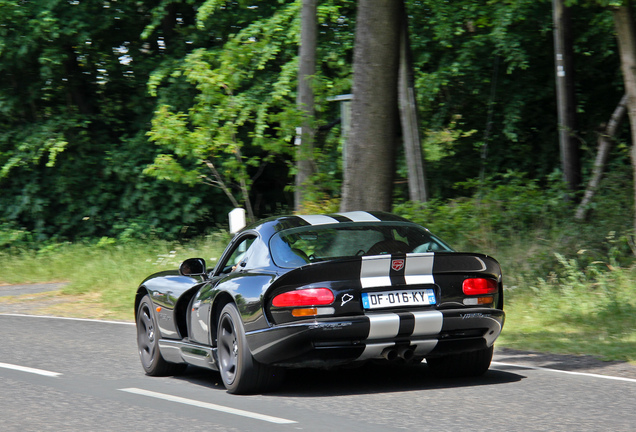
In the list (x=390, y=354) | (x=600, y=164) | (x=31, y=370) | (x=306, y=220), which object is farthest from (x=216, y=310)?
(x=600, y=164)

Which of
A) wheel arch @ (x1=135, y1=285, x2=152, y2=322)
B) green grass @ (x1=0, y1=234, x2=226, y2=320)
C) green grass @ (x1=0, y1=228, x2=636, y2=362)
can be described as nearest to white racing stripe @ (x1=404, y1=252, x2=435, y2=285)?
green grass @ (x1=0, y1=228, x2=636, y2=362)

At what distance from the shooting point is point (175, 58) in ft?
79.6

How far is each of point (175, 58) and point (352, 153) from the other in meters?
13.2

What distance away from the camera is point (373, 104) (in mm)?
12047

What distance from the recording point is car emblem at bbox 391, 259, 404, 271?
655 centimetres

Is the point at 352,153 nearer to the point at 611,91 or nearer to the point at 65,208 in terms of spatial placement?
the point at 611,91

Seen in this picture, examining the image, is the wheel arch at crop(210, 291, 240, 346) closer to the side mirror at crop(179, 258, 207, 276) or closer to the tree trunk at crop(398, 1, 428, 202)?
the side mirror at crop(179, 258, 207, 276)

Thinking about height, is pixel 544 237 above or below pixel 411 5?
below

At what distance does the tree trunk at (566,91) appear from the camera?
58.0 ft

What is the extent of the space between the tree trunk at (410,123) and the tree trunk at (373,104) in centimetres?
561

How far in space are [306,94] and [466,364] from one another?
31.7ft

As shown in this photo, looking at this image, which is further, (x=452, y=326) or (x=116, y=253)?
(x=116, y=253)

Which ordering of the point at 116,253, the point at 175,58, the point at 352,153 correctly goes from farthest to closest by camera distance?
the point at 175,58, the point at 116,253, the point at 352,153

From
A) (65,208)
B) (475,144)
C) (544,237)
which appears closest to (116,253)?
(65,208)
